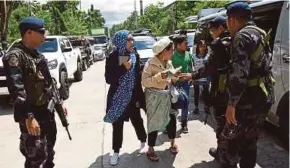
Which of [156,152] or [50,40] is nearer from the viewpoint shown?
[156,152]

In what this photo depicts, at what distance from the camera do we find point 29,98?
3490mm

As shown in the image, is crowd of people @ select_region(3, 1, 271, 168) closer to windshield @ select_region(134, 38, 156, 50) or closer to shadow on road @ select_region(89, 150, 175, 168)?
shadow on road @ select_region(89, 150, 175, 168)

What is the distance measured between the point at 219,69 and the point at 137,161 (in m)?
1.80

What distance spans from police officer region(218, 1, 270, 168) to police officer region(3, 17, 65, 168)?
1.80 m

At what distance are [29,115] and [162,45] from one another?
6.30 ft

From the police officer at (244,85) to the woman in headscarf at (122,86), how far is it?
1412 millimetres

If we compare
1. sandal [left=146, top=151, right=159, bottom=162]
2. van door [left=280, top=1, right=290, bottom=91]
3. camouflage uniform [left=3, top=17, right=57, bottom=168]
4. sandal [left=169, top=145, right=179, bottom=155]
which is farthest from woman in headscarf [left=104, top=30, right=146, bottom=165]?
van door [left=280, top=1, right=290, bottom=91]

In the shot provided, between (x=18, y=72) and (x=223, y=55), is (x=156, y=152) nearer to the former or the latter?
(x=223, y=55)

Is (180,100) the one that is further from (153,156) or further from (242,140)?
(242,140)

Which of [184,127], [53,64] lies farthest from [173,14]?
[184,127]

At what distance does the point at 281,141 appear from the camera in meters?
5.34

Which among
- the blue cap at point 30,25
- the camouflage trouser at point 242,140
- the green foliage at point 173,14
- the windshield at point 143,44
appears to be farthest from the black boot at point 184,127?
the green foliage at point 173,14

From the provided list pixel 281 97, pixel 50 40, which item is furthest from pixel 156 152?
pixel 50 40

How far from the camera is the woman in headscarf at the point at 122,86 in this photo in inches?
178
